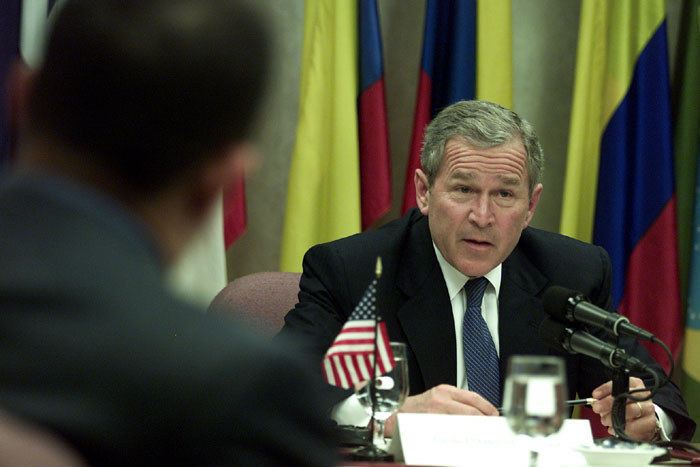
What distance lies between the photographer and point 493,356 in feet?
9.29

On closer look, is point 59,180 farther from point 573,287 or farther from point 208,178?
point 573,287

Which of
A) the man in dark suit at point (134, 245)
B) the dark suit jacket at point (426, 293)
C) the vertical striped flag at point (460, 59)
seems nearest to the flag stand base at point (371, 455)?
the dark suit jacket at point (426, 293)

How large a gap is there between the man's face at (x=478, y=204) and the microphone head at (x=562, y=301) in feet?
2.41

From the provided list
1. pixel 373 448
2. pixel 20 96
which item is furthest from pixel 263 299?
pixel 20 96

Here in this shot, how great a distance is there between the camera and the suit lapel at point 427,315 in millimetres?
2812

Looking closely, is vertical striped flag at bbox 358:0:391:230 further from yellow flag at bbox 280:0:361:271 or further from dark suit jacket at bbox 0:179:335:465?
dark suit jacket at bbox 0:179:335:465

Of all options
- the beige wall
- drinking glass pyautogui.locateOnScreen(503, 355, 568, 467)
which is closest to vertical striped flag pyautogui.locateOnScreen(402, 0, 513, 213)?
the beige wall

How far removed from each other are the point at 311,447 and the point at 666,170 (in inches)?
137

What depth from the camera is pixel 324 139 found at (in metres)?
4.06

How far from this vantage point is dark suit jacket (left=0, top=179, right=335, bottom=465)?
75cm

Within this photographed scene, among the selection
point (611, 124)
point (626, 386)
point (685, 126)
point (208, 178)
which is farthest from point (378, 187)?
point (208, 178)

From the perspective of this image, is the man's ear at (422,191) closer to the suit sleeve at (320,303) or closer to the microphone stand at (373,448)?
the suit sleeve at (320,303)

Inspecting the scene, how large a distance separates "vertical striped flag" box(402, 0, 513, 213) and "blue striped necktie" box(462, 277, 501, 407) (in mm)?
1210

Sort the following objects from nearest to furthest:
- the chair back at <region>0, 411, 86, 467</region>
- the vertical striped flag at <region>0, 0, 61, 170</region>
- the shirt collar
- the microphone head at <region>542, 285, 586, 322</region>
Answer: the chair back at <region>0, 411, 86, 467</region>
the microphone head at <region>542, 285, 586, 322</region>
the shirt collar
the vertical striped flag at <region>0, 0, 61, 170</region>
